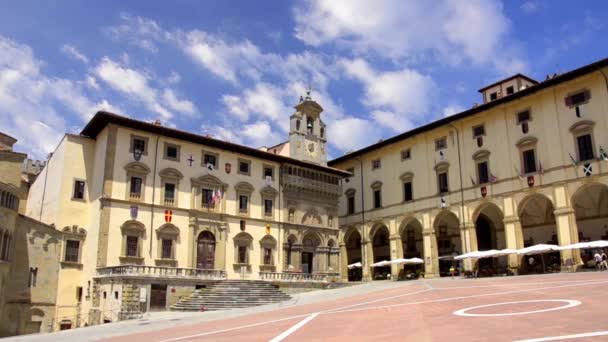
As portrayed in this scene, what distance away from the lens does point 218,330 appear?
61.6 feet

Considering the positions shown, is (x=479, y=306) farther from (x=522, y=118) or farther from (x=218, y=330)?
(x=522, y=118)

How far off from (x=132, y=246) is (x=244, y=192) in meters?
10.9

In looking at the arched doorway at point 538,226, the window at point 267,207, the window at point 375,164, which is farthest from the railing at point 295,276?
the arched doorway at point 538,226

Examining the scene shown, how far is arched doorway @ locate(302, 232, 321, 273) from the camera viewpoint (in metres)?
48.2

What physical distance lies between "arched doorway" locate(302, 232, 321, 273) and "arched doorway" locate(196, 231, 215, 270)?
9.74 m

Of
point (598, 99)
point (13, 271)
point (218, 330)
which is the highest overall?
point (598, 99)

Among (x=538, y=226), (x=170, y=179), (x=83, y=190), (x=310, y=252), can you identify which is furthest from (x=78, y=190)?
(x=538, y=226)

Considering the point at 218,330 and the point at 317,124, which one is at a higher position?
the point at 317,124

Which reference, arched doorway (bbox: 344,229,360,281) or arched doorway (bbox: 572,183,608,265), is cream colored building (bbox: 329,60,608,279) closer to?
arched doorway (bbox: 572,183,608,265)

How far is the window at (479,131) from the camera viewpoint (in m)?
45.6

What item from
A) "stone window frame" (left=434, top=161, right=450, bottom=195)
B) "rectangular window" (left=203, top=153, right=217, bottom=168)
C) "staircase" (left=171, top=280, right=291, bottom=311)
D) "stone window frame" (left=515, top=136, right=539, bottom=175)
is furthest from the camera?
"stone window frame" (left=434, top=161, right=450, bottom=195)

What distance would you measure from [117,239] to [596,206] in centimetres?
3715

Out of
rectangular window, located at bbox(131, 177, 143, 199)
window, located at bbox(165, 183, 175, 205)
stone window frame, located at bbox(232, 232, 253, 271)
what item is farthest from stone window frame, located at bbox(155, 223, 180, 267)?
stone window frame, located at bbox(232, 232, 253, 271)

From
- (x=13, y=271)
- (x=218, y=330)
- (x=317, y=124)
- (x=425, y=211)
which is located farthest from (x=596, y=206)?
(x=13, y=271)
